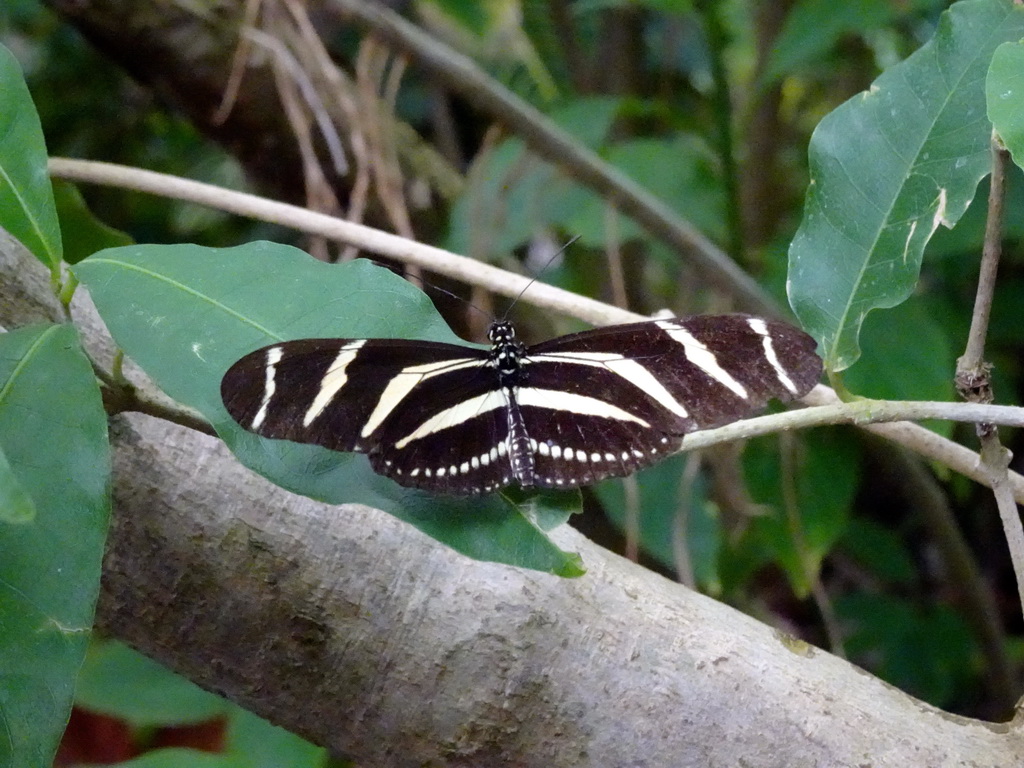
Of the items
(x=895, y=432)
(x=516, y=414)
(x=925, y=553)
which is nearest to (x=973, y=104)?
(x=895, y=432)

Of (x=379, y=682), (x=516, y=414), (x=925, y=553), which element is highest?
(x=516, y=414)

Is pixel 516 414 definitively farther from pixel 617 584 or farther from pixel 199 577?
pixel 199 577

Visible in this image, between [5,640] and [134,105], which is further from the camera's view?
[134,105]

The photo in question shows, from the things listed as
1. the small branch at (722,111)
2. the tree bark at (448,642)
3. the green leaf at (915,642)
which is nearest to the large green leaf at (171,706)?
the tree bark at (448,642)

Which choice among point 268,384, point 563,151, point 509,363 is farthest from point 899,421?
point 563,151

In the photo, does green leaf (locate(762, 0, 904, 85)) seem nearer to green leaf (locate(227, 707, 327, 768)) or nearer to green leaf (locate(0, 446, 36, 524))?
green leaf (locate(227, 707, 327, 768))

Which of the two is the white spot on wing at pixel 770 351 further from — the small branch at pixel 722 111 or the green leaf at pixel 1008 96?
the small branch at pixel 722 111

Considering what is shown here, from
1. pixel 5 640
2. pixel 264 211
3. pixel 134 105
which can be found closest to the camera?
pixel 5 640

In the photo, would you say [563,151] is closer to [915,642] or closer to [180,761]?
[180,761]
